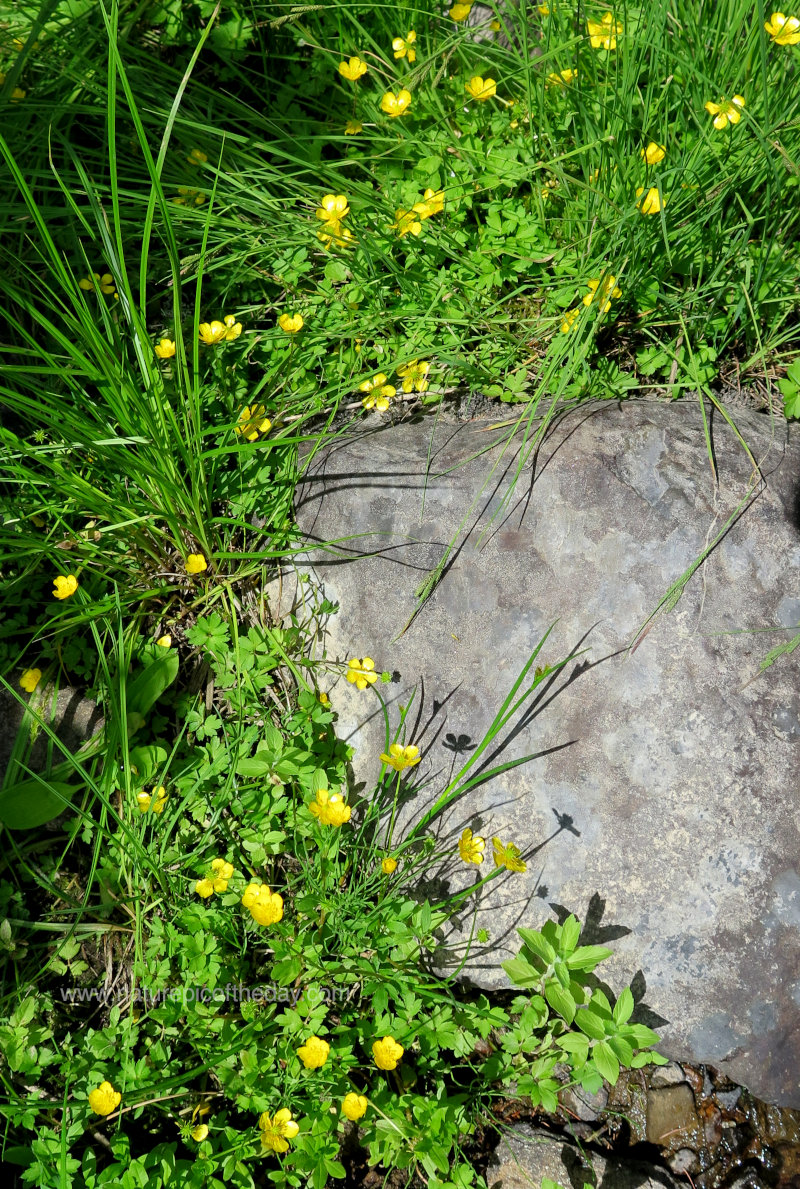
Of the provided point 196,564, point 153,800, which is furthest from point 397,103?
point 153,800

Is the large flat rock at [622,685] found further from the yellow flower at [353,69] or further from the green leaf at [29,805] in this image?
the yellow flower at [353,69]

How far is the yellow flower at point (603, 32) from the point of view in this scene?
6.97 ft

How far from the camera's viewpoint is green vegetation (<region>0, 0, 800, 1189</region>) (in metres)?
1.80

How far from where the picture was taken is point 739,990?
1831mm

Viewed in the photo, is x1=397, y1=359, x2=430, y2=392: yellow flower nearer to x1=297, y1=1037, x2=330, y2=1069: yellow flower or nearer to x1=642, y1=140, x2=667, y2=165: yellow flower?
x1=642, y1=140, x2=667, y2=165: yellow flower

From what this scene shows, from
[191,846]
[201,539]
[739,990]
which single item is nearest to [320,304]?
[201,539]

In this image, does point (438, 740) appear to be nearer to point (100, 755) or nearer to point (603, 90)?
point (100, 755)

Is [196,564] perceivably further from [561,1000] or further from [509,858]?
[561,1000]

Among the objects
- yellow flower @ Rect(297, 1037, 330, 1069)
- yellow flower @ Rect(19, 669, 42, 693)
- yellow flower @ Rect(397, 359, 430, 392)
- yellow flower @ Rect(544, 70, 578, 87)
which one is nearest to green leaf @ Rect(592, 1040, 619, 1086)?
yellow flower @ Rect(297, 1037, 330, 1069)

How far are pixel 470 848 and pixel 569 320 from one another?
1.49m

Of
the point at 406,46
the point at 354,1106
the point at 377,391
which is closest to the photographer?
the point at 354,1106

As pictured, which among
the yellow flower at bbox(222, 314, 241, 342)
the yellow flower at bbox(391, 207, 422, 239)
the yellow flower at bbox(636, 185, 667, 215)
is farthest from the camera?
the yellow flower at bbox(222, 314, 241, 342)

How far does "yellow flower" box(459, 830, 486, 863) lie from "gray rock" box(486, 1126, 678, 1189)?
0.65 metres

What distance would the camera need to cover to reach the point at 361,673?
6.92 ft
